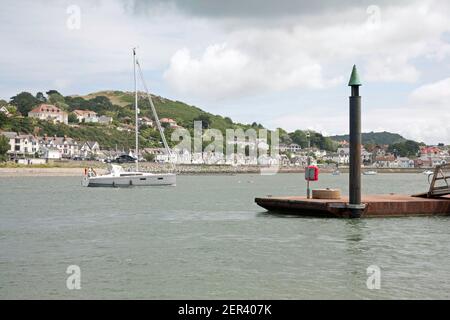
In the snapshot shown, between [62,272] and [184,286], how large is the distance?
15.4 feet

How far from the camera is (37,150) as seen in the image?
18700cm

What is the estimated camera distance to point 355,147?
108 ft

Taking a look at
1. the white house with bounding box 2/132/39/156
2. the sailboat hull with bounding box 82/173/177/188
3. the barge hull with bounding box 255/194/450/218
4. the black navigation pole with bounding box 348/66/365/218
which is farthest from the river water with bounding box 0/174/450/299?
the white house with bounding box 2/132/39/156

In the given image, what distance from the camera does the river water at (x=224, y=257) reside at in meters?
17.7

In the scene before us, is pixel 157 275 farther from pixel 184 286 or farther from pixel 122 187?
pixel 122 187

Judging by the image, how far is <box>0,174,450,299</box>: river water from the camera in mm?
17719

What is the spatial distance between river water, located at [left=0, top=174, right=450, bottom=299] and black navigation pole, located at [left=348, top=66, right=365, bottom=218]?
938mm

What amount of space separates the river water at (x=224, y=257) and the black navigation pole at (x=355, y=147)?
94cm

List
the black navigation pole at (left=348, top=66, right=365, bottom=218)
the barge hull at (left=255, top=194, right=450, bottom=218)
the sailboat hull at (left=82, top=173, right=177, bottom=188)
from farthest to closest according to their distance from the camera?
the sailboat hull at (left=82, top=173, right=177, bottom=188), the barge hull at (left=255, top=194, right=450, bottom=218), the black navigation pole at (left=348, top=66, right=365, bottom=218)

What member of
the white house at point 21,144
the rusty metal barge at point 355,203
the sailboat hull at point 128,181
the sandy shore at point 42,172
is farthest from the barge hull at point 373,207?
the white house at point 21,144

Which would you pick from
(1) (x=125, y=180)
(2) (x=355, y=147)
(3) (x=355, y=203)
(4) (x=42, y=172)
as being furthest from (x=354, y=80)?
(4) (x=42, y=172)

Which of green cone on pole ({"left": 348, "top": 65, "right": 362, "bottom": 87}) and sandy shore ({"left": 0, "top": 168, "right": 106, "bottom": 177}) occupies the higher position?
green cone on pole ({"left": 348, "top": 65, "right": 362, "bottom": 87})

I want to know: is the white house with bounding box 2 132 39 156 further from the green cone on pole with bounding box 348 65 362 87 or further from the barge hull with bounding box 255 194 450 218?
the green cone on pole with bounding box 348 65 362 87
